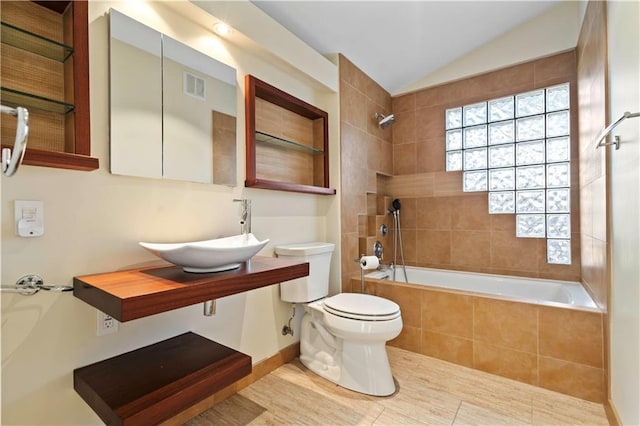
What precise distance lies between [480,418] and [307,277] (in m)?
1.21

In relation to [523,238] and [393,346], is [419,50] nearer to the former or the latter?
[523,238]

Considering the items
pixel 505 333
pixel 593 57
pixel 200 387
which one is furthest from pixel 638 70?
pixel 200 387

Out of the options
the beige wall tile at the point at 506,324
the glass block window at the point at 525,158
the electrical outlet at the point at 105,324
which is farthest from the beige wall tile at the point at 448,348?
the electrical outlet at the point at 105,324

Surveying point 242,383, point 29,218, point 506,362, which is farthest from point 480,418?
point 29,218

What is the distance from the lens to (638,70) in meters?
1.18

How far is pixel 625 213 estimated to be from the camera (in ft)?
4.42

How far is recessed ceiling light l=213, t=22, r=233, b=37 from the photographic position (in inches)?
67.6

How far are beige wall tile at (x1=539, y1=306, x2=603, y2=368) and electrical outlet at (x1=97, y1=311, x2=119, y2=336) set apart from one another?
7.61 feet

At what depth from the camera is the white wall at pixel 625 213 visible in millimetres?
1211

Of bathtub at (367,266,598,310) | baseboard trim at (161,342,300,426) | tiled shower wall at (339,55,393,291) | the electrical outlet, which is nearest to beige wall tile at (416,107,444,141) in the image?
tiled shower wall at (339,55,393,291)

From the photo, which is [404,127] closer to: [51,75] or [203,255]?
[203,255]

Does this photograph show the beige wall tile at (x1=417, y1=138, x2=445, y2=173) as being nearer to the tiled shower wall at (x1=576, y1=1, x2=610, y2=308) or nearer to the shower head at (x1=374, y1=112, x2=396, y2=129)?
the shower head at (x1=374, y1=112, x2=396, y2=129)

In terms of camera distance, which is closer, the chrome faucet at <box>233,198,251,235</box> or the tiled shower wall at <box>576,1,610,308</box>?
the tiled shower wall at <box>576,1,610,308</box>

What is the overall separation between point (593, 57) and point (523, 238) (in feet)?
4.79
